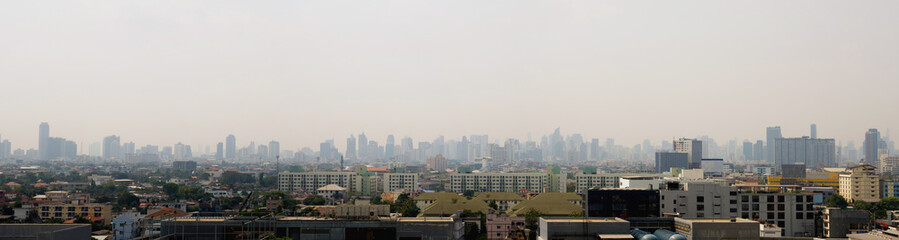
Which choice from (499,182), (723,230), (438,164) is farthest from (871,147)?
(723,230)

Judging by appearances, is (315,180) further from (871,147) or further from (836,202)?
(871,147)

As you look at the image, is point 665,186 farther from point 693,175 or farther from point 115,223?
point 115,223

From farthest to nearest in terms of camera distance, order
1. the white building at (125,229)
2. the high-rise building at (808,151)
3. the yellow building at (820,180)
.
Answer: the high-rise building at (808,151) < the yellow building at (820,180) < the white building at (125,229)

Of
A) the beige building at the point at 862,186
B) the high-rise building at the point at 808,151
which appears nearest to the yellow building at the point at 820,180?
the beige building at the point at 862,186

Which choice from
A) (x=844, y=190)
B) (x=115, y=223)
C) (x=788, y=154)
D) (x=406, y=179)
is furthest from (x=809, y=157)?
(x=115, y=223)

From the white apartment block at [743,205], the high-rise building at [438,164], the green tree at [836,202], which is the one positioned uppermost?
the white apartment block at [743,205]

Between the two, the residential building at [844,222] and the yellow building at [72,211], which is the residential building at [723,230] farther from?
the yellow building at [72,211]

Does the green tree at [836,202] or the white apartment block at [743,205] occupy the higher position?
the white apartment block at [743,205]
